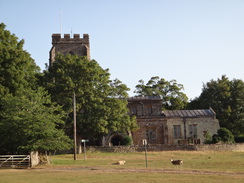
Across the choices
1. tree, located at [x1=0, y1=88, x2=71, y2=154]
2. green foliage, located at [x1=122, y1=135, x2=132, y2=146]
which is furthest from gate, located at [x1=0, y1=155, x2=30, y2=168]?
green foliage, located at [x1=122, y1=135, x2=132, y2=146]

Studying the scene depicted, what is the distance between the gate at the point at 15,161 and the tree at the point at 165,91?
43742mm

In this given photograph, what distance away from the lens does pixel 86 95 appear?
39.0 meters

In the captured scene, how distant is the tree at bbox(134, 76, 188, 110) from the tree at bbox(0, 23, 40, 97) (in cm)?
3647

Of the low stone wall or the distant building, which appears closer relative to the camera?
the low stone wall

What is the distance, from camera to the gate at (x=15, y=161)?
2538 cm

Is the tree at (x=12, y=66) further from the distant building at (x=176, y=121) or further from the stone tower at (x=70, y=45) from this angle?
the stone tower at (x=70, y=45)

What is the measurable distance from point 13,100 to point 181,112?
105 feet

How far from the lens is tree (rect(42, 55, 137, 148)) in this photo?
37750 mm

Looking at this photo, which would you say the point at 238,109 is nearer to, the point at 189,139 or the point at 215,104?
the point at 215,104

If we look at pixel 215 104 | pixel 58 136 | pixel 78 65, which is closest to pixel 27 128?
pixel 58 136

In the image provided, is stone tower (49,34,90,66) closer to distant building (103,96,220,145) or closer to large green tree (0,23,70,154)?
distant building (103,96,220,145)

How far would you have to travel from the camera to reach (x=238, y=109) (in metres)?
A: 59.8

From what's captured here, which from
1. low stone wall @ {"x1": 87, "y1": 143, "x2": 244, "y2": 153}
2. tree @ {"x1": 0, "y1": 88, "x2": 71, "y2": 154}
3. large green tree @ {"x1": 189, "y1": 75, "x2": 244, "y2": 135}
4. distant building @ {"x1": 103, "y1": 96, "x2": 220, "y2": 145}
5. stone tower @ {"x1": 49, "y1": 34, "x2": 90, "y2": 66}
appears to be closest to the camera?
tree @ {"x1": 0, "y1": 88, "x2": 71, "y2": 154}

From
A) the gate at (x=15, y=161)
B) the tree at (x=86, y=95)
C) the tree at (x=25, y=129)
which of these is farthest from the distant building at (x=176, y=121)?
the gate at (x=15, y=161)
